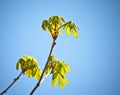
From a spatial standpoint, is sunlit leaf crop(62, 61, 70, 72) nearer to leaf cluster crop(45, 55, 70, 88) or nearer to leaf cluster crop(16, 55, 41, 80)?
leaf cluster crop(45, 55, 70, 88)

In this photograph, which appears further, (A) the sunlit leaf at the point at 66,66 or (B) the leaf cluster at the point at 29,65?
(A) the sunlit leaf at the point at 66,66

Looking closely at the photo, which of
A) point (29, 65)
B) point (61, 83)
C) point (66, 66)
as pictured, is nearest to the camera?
point (29, 65)

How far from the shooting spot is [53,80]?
11.3 ft

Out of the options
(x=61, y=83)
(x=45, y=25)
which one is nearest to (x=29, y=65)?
(x=61, y=83)

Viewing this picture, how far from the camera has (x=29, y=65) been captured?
3365 mm

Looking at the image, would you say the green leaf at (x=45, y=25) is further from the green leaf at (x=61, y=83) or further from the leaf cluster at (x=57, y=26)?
the green leaf at (x=61, y=83)

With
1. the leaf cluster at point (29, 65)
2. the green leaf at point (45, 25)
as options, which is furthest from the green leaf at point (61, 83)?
the green leaf at point (45, 25)

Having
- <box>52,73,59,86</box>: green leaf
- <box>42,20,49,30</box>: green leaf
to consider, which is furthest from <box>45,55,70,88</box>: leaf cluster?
<box>42,20,49,30</box>: green leaf

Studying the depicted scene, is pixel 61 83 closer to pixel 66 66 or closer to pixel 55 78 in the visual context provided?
pixel 55 78

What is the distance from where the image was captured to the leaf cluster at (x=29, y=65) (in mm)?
3369

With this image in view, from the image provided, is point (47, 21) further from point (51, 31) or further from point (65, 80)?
point (65, 80)

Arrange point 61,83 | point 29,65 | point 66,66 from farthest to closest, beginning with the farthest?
point 66,66 < point 61,83 < point 29,65

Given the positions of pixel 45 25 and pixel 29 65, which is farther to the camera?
pixel 45 25

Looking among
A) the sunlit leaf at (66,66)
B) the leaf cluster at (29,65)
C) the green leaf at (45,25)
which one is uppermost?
the green leaf at (45,25)
